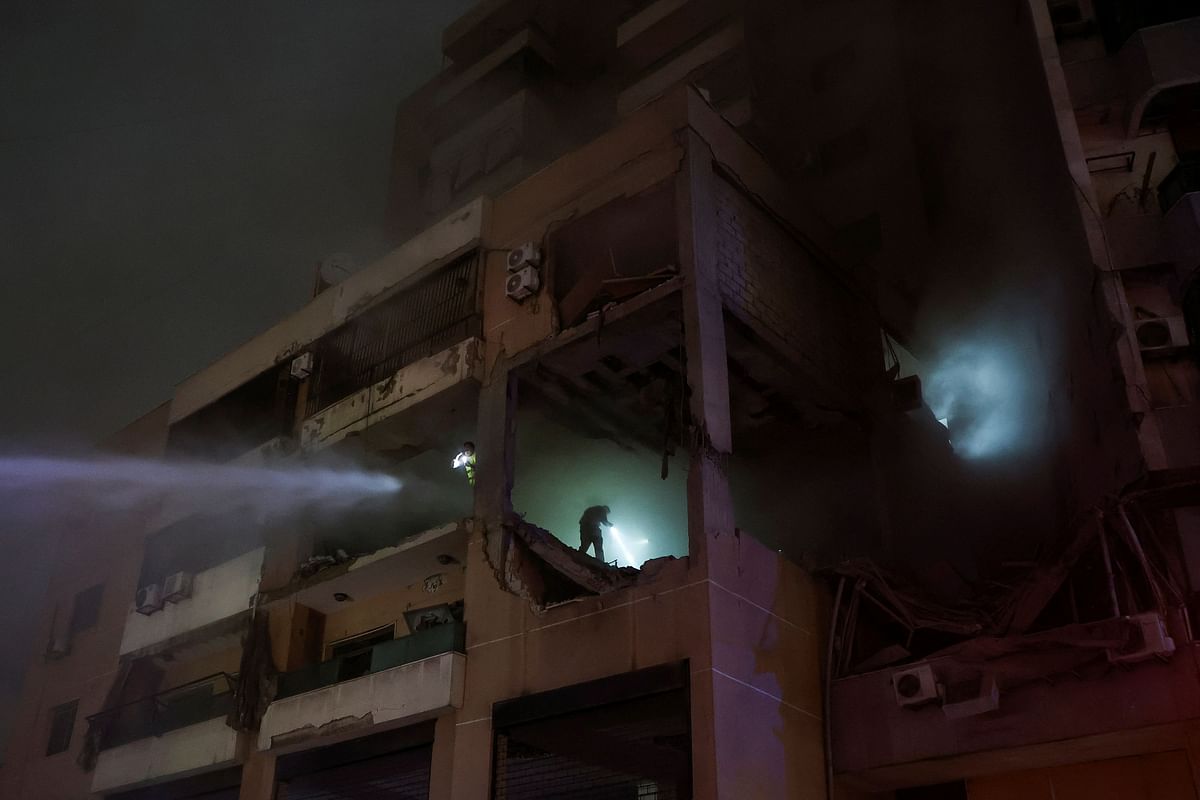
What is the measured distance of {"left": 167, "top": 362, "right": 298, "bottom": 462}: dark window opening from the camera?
2310 centimetres

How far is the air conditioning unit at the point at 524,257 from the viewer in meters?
18.5

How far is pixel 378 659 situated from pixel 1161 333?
12.5 m

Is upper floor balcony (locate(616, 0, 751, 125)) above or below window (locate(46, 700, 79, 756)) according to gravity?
above

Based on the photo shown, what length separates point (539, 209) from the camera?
63.8 feet

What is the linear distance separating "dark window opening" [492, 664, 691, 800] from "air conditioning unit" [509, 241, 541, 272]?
24.6 ft

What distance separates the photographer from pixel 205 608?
21.8m

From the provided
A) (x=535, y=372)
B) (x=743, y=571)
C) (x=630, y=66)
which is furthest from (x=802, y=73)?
(x=743, y=571)

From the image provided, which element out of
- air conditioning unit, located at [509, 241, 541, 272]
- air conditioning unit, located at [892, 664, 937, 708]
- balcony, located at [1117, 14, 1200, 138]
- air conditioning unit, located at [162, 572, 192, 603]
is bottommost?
air conditioning unit, located at [892, 664, 937, 708]

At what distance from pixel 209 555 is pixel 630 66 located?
2086cm

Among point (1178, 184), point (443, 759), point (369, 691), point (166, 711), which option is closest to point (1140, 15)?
point (1178, 184)

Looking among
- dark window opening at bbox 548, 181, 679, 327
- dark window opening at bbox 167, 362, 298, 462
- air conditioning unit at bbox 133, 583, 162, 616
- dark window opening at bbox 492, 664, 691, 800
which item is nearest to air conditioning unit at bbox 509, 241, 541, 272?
dark window opening at bbox 548, 181, 679, 327

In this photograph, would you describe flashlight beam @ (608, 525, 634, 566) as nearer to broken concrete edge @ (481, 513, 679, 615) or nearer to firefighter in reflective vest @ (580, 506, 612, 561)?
firefighter in reflective vest @ (580, 506, 612, 561)

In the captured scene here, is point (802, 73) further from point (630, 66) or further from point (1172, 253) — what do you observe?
point (1172, 253)

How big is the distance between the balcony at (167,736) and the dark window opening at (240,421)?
518cm
